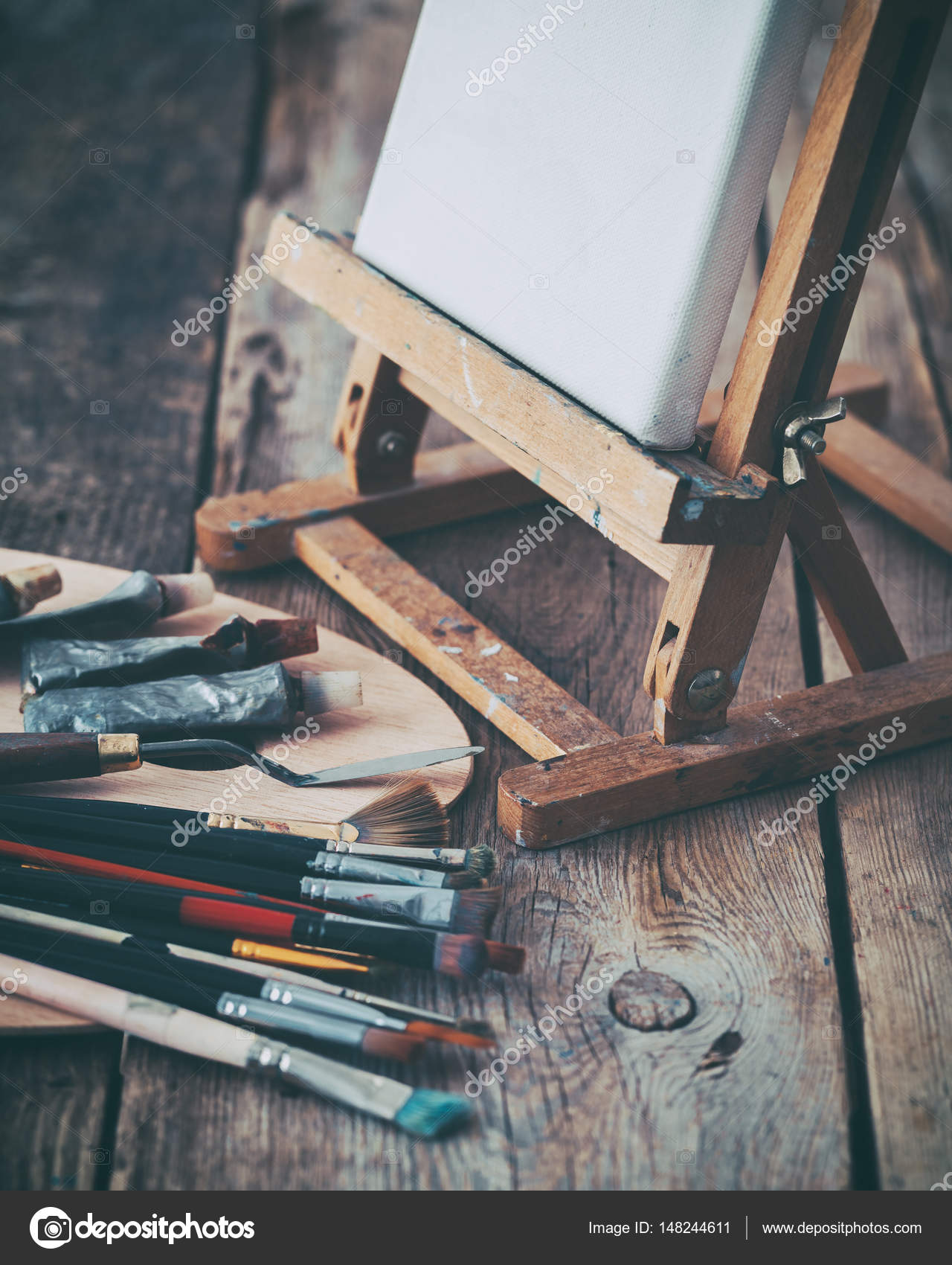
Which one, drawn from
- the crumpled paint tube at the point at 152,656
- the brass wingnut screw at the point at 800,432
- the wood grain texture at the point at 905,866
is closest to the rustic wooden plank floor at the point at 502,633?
the wood grain texture at the point at 905,866

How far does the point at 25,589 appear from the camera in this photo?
1.21m

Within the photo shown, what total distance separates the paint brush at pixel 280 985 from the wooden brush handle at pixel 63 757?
13 cm

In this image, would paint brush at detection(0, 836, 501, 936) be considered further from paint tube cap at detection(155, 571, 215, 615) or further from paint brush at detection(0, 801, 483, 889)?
paint tube cap at detection(155, 571, 215, 615)


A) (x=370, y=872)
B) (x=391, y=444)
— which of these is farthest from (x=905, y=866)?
(x=391, y=444)

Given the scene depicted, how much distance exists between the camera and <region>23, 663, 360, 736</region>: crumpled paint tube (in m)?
1.07

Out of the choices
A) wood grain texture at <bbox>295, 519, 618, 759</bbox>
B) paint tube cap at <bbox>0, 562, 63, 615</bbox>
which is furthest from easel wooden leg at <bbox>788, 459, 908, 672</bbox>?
paint tube cap at <bbox>0, 562, 63, 615</bbox>

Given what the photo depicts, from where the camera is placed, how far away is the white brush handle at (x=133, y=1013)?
0.81m

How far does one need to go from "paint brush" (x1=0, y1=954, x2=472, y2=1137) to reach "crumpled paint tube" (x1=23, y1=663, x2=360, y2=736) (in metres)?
0.28

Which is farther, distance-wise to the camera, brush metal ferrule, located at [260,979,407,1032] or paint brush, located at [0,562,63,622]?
paint brush, located at [0,562,63,622]

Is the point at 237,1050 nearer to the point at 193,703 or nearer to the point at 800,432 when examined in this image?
the point at 193,703

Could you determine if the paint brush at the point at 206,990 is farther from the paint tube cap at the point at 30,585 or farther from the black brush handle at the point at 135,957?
the paint tube cap at the point at 30,585
